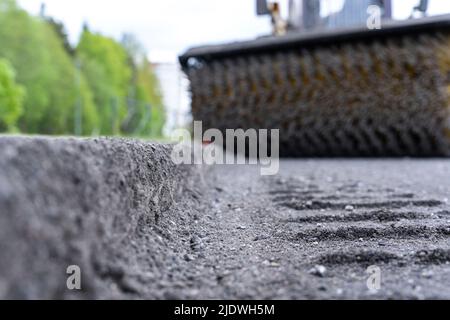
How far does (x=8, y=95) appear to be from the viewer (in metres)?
11.9

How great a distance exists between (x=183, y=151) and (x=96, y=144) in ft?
1.89

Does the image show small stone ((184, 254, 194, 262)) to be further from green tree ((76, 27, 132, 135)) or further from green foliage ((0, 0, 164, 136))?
green tree ((76, 27, 132, 135))

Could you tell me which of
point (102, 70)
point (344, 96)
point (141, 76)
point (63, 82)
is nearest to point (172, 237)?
point (344, 96)

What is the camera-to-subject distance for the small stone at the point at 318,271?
1.80ft

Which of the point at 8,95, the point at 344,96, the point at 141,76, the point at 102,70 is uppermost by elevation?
the point at 141,76

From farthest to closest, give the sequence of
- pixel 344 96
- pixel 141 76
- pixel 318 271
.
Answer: pixel 141 76
pixel 344 96
pixel 318 271

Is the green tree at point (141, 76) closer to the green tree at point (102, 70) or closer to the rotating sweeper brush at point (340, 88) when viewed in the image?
the green tree at point (102, 70)

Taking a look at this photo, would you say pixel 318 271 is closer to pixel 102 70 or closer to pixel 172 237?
pixel 172 237

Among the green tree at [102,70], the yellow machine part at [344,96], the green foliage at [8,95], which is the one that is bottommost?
the yellow machine part at [344,96]

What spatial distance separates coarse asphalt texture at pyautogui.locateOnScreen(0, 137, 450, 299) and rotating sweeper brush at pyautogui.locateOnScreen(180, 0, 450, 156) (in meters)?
1.69

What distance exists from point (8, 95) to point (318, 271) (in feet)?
41.4

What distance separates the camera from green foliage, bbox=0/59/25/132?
1194cm

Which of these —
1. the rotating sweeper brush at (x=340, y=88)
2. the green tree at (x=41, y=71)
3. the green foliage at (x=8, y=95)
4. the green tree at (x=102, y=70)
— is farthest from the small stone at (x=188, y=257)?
the green tree at (x=102, y=70)

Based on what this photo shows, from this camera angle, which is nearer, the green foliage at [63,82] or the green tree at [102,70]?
the green foliage at [63,82]
